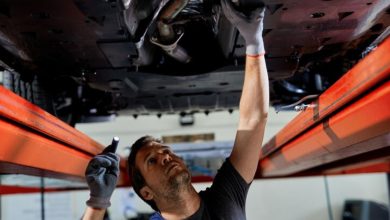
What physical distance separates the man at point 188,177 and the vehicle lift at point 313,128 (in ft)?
0.48

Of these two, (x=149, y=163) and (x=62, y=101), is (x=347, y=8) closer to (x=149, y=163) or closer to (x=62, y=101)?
(x=149, y=163)

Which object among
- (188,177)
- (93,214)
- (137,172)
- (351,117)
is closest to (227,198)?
(188,177)

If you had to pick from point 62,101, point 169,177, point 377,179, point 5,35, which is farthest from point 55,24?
point 377,179

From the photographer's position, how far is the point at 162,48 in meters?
1.29

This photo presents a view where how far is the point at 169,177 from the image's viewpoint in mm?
1441

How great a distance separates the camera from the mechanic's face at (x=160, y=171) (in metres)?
1.43

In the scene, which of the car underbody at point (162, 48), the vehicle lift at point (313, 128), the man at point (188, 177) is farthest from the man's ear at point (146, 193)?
the car underbody at point (162, 48)

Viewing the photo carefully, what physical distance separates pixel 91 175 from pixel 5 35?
0.51 metres

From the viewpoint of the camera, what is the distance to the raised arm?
3.34 ft

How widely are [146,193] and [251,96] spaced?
579 millimetres

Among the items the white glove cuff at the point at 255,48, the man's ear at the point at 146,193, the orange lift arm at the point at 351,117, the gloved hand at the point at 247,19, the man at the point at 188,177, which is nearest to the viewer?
the orange lift arm at the point at 351,117

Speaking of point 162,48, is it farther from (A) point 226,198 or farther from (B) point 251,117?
(A) point 226,198

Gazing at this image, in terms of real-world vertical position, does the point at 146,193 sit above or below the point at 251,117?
below

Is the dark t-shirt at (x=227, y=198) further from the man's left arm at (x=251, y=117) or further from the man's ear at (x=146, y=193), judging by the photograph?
the man's ear at (x=146, y=193)
